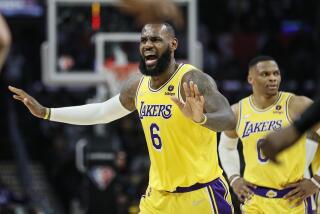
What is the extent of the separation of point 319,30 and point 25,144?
24.8ft

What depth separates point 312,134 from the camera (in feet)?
25.3

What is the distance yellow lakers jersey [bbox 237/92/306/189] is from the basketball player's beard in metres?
1.37

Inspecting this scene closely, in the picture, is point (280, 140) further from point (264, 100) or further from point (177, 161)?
point (264, 100)

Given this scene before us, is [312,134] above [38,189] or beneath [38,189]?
above

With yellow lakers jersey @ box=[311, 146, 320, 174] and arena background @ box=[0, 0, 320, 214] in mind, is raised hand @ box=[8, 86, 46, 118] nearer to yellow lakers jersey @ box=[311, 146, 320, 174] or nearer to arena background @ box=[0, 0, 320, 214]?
yellow lakers jersey @ box=[311, 146, 320, 174]

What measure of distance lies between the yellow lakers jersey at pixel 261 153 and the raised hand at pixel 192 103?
1.64 metres

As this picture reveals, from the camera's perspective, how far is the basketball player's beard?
643cm

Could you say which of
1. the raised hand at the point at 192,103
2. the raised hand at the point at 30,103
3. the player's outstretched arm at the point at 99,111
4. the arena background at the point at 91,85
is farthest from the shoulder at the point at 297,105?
the arena background at the point at 91,85

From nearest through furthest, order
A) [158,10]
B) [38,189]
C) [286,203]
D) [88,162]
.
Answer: [158,10] < [286,203] < [88,162] < [38,189]

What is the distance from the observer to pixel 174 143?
6.38 m

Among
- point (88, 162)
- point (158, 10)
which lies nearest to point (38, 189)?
point (88, 162)

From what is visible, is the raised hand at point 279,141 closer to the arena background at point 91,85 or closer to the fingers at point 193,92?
the fingers at point 193,92

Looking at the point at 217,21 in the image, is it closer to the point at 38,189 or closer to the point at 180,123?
the point at 38,189

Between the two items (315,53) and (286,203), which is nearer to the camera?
(286,203)
